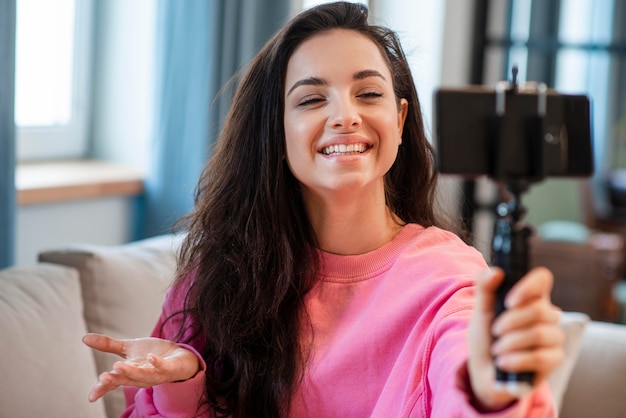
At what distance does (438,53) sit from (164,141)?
5.71 ft

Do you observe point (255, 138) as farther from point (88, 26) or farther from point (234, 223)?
point (88, 26)

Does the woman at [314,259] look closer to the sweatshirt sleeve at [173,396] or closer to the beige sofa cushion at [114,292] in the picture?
the sweatshirt sleeve at [173,396]

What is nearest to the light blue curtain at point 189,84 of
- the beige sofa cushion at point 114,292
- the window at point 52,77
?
the window at point 52,77

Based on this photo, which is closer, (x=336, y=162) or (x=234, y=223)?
(x=336, y=162)

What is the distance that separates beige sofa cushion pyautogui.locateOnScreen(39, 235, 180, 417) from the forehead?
0.62m

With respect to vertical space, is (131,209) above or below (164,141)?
below

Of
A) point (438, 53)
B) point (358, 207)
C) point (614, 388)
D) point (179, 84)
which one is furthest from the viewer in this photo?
point (438, 53)

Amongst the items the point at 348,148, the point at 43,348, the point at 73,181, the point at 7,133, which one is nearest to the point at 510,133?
the point at 348,148

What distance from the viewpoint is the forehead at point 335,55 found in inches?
61.7

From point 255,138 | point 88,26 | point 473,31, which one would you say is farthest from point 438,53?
point 255,138

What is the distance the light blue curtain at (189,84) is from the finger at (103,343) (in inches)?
49.5

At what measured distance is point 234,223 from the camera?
1.72 metres

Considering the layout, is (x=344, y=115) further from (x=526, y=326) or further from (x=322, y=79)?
(x=526, y=326)

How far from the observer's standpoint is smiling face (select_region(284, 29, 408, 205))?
4.96ft
